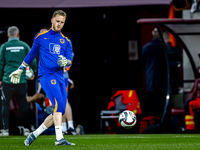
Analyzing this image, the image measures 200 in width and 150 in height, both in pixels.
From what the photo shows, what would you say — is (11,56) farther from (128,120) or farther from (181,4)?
(181,4)

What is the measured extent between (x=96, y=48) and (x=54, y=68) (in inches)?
283

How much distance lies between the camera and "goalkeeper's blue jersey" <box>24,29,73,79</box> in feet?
23.0

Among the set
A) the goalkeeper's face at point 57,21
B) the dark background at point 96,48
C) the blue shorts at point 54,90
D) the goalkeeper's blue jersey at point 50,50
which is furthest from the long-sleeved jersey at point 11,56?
the blue shorts at point 54,90

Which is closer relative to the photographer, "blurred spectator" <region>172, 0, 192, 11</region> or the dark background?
"blurred spectator" <region>172, 0, 192, 11</region>

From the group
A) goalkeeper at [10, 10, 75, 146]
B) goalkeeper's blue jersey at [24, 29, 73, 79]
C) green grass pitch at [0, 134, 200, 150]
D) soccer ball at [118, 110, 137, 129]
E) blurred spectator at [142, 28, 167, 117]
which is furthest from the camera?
blurred spectator at [142, 28, 167, 117]

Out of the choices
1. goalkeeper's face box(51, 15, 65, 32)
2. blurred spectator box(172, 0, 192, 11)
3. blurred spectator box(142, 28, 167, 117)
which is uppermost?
blurred spectator box(172, 0, 192, 11)

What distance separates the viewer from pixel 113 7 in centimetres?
1291

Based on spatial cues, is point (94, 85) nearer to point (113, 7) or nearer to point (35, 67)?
point (113, 7)

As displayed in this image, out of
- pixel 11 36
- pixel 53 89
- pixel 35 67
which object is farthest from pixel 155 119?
pixel 53 89

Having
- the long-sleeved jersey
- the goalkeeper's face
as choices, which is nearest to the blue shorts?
the goalkeeper's face

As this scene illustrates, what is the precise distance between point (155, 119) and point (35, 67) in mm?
2968

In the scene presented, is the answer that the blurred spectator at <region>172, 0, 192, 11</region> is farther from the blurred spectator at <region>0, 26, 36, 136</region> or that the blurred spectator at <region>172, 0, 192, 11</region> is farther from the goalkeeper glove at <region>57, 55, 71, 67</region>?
the goalkeeper glove at <region>57, 55, 71, 67</region>

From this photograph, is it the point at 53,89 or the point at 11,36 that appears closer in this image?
the point at 53,89

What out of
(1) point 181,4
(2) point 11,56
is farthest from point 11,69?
(1) point 181,4
